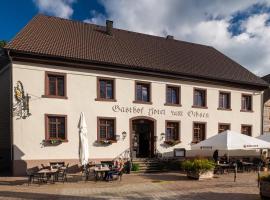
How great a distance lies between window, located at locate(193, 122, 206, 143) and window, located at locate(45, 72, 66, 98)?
1052cm

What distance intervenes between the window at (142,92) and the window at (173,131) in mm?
2635

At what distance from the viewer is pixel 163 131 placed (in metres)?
23.2

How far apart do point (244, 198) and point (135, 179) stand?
6537 mm

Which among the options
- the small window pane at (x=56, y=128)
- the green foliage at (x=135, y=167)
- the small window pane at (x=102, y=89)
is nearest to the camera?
the small window pane at (x=56, y=128)

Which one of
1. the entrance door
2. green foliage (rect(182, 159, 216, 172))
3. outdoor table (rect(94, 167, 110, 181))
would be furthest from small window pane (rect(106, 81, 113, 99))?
green foliage (rect(182, 159, 216, 172))

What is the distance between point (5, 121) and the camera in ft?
72.0

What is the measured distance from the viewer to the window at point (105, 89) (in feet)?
68.8

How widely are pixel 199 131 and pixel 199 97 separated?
2671 millimetres

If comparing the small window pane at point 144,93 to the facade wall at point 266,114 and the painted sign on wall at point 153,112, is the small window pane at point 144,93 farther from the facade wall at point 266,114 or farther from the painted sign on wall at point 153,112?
the facade wall at point 266,114

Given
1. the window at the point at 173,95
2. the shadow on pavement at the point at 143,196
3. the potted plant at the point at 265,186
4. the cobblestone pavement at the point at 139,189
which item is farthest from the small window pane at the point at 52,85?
the potted plant at the point at 265,186

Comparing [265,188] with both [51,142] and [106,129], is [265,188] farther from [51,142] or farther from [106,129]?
[51,142]

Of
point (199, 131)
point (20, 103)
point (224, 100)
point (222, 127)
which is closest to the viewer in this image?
point (20, 103)

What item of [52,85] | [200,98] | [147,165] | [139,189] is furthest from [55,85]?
[200,98]

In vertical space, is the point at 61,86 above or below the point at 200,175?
above
